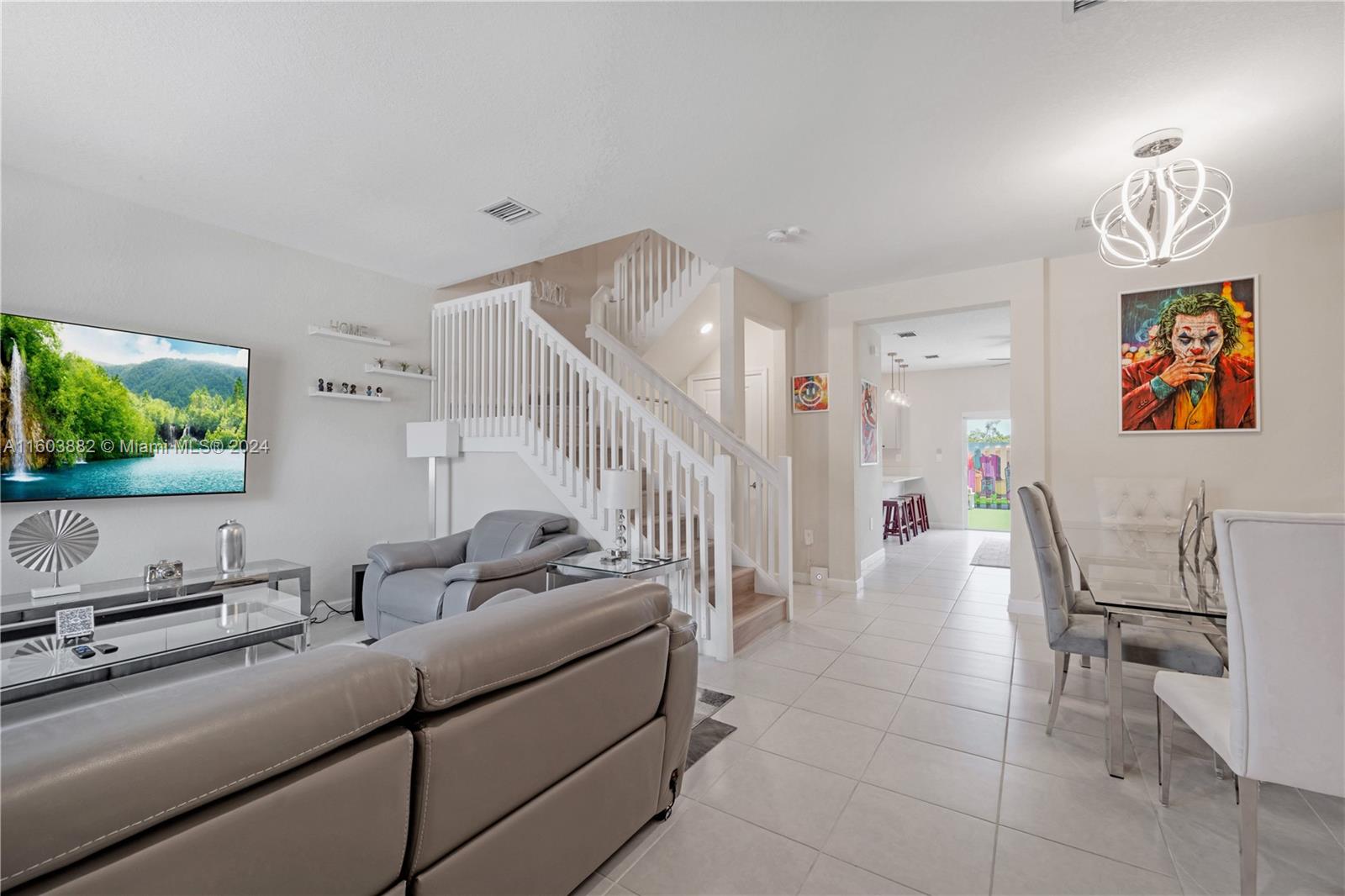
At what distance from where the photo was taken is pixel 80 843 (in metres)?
0.71

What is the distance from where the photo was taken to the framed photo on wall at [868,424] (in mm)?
5730

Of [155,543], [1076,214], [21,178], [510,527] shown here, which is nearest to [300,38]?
[21,178]

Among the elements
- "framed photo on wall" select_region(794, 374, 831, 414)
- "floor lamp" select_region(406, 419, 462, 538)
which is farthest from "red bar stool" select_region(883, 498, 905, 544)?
"floor lamp" select_region(406, 419, 462, 538)

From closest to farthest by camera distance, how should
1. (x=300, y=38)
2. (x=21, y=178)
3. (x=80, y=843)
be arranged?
(x=80, y=843)
(x=300, y=38)
(x=21, y=178)

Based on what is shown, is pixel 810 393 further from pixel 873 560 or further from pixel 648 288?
pixel 873 560

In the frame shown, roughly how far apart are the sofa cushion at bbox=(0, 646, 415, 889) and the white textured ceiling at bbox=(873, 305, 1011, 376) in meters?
5.25

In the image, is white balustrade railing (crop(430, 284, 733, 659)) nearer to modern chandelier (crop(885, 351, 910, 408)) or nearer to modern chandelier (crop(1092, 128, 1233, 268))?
modern chandelier (crop(1092, 128, 1233, 268))

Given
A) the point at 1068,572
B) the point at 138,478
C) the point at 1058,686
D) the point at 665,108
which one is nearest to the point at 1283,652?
the point at 1058,686

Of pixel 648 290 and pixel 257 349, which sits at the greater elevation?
pixel 648 290

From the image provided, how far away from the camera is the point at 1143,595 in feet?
7.33

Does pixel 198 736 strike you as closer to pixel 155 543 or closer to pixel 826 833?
pixel 826 833

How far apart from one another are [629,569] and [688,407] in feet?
6.32

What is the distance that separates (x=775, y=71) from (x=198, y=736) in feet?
8.87

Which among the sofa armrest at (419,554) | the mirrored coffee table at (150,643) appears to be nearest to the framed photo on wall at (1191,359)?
the sofa armrest at (419,554)
